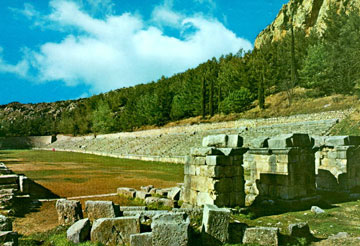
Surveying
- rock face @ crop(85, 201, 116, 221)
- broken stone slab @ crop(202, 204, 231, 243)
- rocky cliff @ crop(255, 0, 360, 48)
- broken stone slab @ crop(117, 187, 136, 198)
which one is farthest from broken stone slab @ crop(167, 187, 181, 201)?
rocky cliff @ crop(255, 0, 360, 48)

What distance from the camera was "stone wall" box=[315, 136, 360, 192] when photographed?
12.4 m

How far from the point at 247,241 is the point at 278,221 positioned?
7.69 feet

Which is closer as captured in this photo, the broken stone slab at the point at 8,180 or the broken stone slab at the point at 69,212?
the broken stone slab at the point at 69,212

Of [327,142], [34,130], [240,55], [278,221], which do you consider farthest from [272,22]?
[278,221]

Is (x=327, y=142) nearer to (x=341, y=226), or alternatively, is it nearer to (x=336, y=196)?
(x=336, y=196)

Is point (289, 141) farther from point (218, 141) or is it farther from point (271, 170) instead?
point (218, 141)

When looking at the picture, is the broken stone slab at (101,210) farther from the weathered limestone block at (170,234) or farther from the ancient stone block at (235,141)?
the ancient stone block at (235,141)

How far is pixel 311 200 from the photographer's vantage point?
35.0 feet

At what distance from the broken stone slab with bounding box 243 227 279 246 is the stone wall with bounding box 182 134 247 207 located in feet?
8.36

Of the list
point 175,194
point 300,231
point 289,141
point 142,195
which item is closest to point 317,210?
point 289,141

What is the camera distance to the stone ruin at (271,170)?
925 cm

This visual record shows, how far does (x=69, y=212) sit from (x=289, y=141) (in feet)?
26.0

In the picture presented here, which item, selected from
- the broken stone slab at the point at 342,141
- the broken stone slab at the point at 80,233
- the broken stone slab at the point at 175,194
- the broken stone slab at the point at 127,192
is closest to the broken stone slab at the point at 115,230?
the broken stone slab at the point at 80,233

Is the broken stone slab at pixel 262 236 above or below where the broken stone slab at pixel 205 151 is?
below
